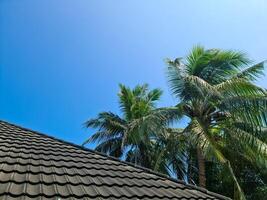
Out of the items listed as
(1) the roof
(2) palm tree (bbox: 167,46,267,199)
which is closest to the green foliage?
(2) palm tree (bbox: 167,46,267,199)

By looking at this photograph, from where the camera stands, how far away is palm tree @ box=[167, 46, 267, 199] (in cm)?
1248

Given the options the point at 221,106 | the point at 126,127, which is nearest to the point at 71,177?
the point at 221,106

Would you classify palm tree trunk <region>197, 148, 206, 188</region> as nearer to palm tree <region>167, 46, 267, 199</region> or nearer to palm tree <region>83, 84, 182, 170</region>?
palm tree <region>167, 46, 267, 199</region>

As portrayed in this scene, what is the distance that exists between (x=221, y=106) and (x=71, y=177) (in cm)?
986

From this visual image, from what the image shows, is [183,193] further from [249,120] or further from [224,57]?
[224,57]

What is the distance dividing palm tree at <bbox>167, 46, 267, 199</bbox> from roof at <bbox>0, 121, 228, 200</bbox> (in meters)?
6.70

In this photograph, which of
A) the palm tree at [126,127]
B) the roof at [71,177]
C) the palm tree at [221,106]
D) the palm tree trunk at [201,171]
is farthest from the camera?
the palm tree at [126,127]

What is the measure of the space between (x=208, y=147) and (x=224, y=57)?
455 cm

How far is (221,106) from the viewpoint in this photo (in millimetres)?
13688

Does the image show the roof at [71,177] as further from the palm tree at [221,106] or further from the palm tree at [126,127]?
the palm tree at [126,127]

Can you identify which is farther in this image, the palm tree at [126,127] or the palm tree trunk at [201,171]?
the palm tree at [126,127]

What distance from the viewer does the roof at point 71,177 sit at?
421 centimetres

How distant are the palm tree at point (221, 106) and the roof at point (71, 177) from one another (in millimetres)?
6701

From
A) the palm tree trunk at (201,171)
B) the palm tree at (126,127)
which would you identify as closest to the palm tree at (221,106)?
the palm tree trunk at (201,171)
